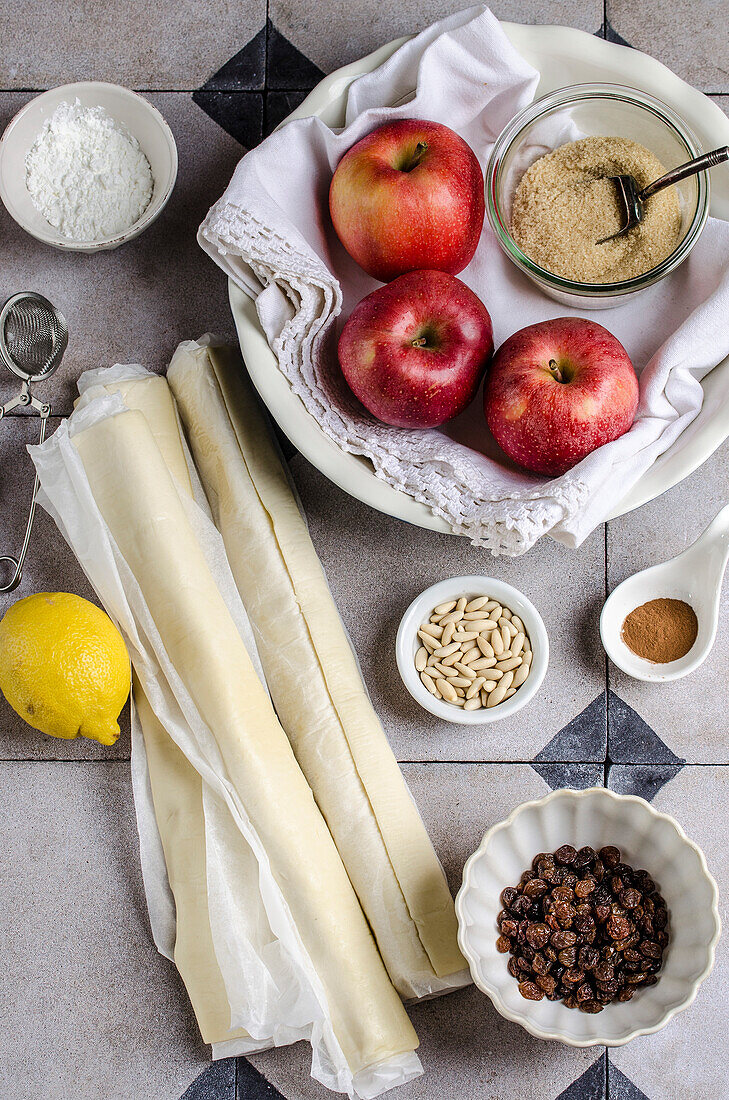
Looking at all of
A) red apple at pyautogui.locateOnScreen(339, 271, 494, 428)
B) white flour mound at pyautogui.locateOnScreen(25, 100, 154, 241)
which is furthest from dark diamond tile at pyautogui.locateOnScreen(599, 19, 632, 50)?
white flour mound at pyautogui.locateOnScreen(25, 100, 154, 241)

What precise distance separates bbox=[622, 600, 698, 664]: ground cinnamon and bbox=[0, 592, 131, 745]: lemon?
48 cm

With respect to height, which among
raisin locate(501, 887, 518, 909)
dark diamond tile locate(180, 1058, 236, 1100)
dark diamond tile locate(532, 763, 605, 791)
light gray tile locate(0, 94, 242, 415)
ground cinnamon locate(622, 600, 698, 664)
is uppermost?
light gray tile locate(0, 94, 242, 415)

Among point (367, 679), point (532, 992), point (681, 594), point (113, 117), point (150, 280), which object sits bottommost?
point (532, 992)

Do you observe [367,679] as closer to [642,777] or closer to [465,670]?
[465,670]

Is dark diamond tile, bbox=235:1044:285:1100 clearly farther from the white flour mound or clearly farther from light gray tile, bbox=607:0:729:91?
light gray tile, bbox=607:0:729:91

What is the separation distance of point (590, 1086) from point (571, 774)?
29cm

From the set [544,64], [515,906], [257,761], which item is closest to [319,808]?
[257,761]

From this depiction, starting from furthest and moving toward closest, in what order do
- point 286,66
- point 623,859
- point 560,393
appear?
point 286,66
point 623,859
point 560,393

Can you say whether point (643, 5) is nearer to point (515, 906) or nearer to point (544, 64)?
point (544, 64)

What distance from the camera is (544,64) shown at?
2.65 ft

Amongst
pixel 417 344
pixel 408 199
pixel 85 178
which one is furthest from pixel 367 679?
pixel 85 178

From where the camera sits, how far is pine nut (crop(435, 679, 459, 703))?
2.80ft

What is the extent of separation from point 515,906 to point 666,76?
2.40ft

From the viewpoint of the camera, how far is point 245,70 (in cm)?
94
